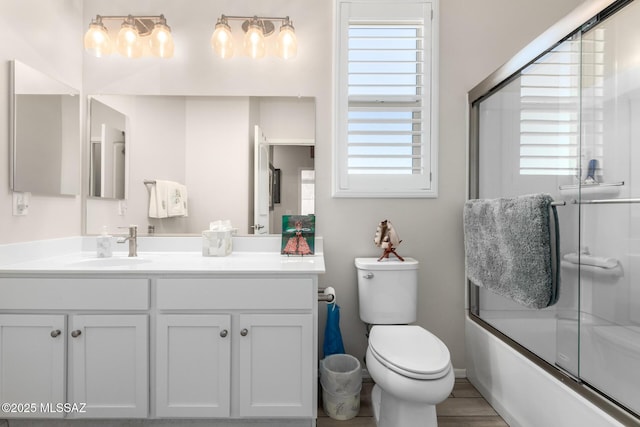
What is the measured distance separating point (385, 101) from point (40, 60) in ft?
6.00

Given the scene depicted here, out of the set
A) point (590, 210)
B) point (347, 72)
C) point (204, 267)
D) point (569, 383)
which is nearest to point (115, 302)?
point (204, 267)

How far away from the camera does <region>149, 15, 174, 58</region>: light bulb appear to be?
1.92 m

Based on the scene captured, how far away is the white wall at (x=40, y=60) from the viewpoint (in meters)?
1.56

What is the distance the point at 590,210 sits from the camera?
4.89 feet

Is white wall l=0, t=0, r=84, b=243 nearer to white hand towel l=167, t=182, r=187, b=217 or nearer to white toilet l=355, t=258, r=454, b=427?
white hand towel l=167, t=182, r=187, b=217

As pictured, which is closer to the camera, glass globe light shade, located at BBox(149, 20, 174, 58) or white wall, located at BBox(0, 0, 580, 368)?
glass globe light shade, located at BBox(149, 20, 174, 58)

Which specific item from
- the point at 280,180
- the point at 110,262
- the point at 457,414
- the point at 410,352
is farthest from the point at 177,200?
the point at 457,414

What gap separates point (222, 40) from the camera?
194cm

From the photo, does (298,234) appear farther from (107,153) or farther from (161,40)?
(161,40)

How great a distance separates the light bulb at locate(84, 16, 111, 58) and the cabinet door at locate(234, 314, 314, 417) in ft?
5.66

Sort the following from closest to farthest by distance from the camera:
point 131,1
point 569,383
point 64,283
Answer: point 569,383 < point 64,283 < point 131,1

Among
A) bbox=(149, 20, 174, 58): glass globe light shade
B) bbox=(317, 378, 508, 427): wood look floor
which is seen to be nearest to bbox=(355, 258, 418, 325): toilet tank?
bbox=(317, 378, 508, 427): wood look floor

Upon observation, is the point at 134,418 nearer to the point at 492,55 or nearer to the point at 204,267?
the point at 204,267

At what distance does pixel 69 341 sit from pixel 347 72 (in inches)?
76.0
